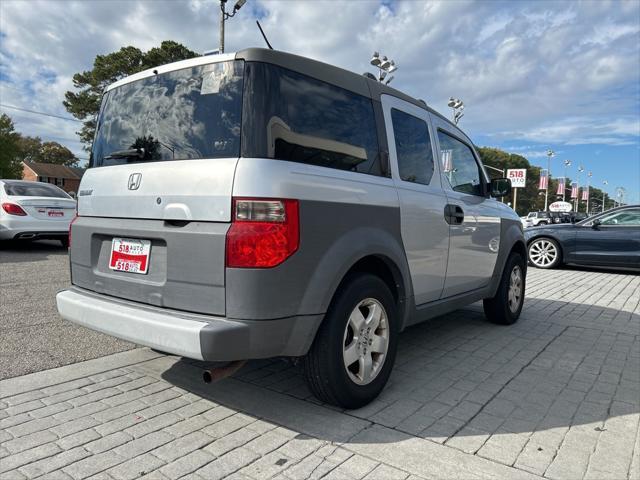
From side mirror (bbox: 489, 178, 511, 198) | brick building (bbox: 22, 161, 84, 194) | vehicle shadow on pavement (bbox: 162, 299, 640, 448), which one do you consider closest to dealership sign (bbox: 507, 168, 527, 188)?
side mirror (bbox: 489, 178, 511, 198)


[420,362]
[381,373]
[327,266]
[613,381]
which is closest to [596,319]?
[613,381]

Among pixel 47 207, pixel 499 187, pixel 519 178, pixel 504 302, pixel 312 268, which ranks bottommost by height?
pixel 504 302

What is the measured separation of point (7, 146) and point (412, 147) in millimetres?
53898

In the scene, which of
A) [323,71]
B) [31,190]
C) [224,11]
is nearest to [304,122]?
[323,71]

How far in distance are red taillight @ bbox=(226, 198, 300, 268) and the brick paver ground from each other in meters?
1.02

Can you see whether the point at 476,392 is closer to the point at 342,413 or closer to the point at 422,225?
the point at 342,413

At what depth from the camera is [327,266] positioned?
260 centimetres

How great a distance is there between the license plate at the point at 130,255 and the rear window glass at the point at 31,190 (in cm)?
794

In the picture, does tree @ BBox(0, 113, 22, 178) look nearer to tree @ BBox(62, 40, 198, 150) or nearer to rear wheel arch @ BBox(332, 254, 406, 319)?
tree @ BBox(62, 40, 198, 150)

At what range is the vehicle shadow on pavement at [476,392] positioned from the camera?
2.77m

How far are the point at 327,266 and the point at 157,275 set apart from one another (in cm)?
95

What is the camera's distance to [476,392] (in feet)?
11.0

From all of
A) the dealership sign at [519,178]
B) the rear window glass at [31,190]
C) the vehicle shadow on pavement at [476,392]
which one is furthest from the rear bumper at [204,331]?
Result: the dealership sign at [519,178]

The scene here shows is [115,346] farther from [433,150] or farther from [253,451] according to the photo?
[433,150]
